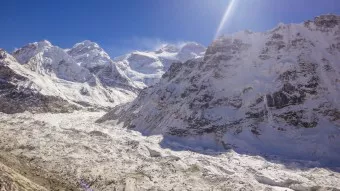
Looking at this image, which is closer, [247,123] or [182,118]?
[247,123]

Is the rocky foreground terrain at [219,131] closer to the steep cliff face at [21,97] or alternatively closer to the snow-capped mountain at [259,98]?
the snow-capped mountain at [259,98]

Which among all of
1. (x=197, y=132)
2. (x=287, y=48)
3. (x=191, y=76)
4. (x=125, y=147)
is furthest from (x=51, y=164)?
(x=287, y=48)

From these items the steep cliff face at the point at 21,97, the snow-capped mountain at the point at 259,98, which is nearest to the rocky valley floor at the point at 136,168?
the snow-capped mountain at the point at 259,98

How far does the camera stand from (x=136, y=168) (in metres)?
54.0

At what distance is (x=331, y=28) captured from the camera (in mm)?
105312

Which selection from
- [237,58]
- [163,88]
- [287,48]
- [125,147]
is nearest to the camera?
[125,147]

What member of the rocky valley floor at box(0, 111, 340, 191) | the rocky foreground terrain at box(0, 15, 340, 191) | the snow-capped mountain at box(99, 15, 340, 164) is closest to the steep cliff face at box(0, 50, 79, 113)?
the rocky foreground terrain at box(0, 15, 340, 191)

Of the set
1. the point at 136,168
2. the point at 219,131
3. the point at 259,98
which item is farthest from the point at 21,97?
the point at 136,168

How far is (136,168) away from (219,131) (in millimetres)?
28853

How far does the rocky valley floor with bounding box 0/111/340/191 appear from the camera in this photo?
4616 centimetres

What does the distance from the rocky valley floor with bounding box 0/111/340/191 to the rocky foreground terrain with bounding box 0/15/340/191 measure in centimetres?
16

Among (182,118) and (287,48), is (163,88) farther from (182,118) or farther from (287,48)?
(287,48)

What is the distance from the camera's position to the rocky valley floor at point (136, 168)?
46.2m

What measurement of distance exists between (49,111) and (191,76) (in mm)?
60355
